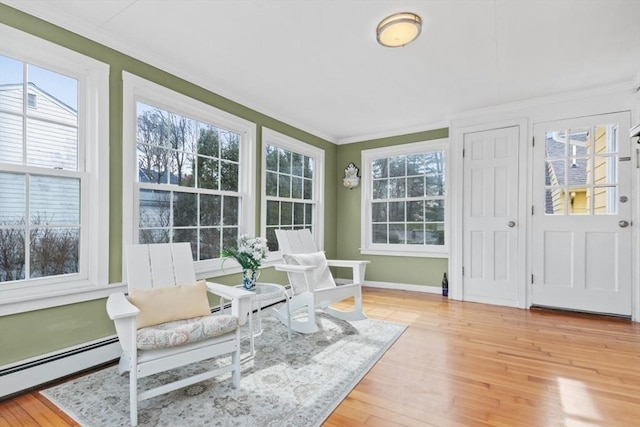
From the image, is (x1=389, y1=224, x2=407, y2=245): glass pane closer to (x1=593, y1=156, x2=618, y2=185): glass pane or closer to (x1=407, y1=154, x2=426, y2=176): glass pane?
(x1=407, y1=154, x2=426, y2=176): glass pane

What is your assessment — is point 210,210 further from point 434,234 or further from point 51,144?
point 434,234

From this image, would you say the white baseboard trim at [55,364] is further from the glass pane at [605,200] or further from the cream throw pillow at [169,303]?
the glass pane at [605,200]

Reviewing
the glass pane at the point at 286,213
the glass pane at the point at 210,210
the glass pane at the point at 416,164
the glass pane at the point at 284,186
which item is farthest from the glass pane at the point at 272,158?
the glass pane at the point at 416,164

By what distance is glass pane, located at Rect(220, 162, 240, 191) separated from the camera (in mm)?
3336

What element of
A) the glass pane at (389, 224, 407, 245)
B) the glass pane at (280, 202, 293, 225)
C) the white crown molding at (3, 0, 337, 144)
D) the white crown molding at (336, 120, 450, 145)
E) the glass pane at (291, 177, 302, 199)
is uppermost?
the white crown molding at (3, 0, 337, 144)

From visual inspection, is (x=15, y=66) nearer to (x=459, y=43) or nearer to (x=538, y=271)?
(x=459, y=43)

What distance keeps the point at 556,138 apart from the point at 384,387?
3.39m

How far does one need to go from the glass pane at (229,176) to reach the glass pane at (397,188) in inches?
94.3

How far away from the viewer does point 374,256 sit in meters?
4.93

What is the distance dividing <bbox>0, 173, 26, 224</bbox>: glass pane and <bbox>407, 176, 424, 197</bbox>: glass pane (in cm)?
418

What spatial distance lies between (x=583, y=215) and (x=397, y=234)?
7.14ft

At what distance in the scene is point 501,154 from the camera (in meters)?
3.86

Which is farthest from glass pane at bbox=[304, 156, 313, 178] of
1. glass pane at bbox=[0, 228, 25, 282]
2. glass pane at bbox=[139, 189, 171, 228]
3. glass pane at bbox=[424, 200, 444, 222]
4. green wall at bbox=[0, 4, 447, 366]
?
glass pane at bbox=[0, 228, 25, 282]

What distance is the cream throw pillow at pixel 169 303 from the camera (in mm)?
1886
